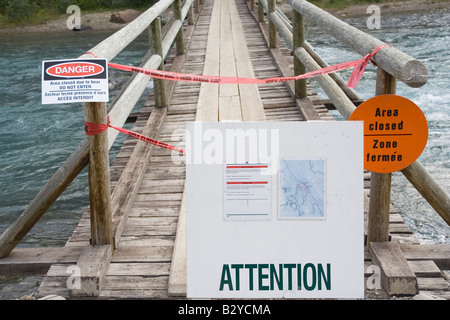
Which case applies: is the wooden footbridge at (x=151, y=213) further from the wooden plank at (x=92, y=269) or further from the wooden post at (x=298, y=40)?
the wooden post at (x=298, y=40)

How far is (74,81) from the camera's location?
319 cm

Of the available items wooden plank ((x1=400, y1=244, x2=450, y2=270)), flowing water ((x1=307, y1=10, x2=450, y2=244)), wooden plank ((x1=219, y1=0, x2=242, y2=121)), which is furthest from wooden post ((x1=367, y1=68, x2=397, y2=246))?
Result: flowing water ((x1=307, y1=10, x2=450, y2=244))

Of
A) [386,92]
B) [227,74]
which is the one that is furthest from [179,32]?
[386,92]

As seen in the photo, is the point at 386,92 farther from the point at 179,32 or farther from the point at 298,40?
the point at 179,32

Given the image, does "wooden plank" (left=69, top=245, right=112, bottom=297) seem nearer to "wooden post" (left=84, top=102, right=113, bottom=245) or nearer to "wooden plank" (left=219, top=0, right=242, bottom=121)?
"wooden post" (left=84, top=102, right=113, bottom=245)

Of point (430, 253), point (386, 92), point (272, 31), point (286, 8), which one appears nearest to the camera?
point (386, 92)

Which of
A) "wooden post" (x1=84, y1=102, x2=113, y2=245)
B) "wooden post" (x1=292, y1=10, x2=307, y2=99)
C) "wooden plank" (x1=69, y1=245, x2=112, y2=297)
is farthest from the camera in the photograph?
"wooden post" (x1=292, y1=10, x2=307, y2=99)

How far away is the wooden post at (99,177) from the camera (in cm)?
339

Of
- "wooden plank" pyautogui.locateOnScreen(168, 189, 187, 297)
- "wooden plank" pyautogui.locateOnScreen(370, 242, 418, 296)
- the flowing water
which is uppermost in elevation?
"wooden plank" pyautogui.locateOnScreen(370, 242, 418, 296)

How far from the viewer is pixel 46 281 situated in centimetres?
336

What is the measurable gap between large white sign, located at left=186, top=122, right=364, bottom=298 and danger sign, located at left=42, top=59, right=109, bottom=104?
0.71m

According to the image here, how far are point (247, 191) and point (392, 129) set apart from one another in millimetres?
913

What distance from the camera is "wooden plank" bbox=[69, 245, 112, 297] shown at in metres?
3.23

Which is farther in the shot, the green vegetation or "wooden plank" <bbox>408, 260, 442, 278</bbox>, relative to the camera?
the green vegetation
